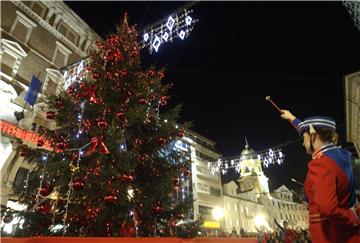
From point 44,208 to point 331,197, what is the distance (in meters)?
5.48

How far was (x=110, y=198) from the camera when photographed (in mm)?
5082

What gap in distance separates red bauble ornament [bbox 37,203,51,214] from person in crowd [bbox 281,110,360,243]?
17.0ft

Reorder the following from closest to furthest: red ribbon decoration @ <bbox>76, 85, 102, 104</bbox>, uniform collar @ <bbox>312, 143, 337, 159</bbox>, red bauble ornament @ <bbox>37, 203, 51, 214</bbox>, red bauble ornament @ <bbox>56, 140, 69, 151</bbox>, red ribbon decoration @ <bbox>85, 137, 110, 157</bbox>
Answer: uniform collar @ <bbox>312, 143, 337, 159</bbox>, red bauble ornament @ <bbox>37, 203, 51, 214</bbox>, red ribbon decoration @ <bbox>85, 137, 110, 157</bbox>, red bauble ornament @ <bbox>56, 140, 69, 151</bbox>, red ribbon decoration @ <bbox>76, 85, 102, 104</bbox>

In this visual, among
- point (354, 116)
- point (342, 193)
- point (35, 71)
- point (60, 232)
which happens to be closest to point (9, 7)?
point (35, 71)

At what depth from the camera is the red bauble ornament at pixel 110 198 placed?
5.07 m

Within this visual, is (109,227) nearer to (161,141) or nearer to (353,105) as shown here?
(161,141)

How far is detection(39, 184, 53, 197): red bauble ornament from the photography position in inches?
216

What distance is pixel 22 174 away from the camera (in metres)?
16.3

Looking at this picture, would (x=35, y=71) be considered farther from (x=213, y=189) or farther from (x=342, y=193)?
(x=213, y=189)

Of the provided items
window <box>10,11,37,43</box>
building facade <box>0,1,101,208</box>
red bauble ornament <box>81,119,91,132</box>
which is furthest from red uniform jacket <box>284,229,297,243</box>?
window <box>10,11,37,43</box>

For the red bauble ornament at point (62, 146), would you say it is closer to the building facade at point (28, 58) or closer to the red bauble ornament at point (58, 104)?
the red bauble ornament at point (58, 104)

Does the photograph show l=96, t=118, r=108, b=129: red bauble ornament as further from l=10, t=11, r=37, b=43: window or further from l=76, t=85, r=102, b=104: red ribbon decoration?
l=10, t=11, r=37, b=43: window

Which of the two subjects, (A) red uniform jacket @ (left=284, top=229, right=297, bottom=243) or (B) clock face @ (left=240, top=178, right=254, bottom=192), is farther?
(B) clock face @ (left=240, top=178, right=254, bottom=192)

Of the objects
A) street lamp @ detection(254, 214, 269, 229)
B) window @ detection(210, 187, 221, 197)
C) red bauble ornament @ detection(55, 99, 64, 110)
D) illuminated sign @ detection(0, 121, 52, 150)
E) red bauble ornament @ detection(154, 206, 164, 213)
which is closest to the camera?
red bauble ornament @ detection(154, 206, 164, 213)
